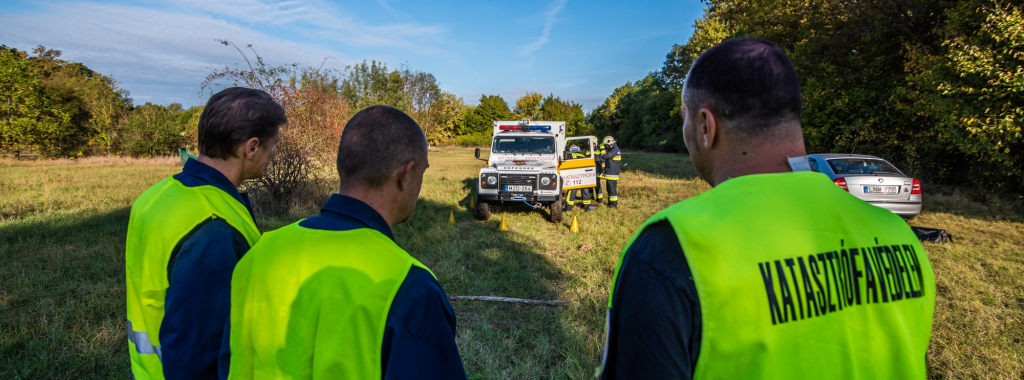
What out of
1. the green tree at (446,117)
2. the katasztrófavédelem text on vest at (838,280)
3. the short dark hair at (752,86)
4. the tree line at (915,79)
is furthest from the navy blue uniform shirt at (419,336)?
the green tree at (446,117)

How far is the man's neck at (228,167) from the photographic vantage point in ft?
5.55

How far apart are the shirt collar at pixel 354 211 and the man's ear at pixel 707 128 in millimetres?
942

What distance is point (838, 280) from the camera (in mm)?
906

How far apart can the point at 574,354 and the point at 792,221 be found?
126 inches

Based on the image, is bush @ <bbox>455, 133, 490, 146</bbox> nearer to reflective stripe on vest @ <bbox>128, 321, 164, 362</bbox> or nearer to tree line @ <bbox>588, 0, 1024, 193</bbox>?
tree line @ <bbox>588, 0, 1024, 193</bbox>

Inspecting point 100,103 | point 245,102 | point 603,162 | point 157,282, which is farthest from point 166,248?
point 100,103

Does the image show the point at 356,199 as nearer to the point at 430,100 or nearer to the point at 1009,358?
the point at 1009,358

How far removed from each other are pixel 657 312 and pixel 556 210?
25.8 feet

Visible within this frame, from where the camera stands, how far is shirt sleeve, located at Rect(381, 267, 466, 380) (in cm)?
98

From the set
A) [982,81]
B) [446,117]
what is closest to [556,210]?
[982,81]

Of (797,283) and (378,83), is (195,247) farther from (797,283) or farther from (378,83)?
(378,83)

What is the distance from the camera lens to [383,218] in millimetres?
1260

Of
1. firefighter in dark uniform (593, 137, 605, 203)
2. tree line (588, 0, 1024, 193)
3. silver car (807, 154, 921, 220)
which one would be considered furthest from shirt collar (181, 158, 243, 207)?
tree line (588, 0, 1024, 193)

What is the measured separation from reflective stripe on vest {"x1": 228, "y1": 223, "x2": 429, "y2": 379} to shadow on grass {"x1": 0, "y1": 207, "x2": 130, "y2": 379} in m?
3.50
